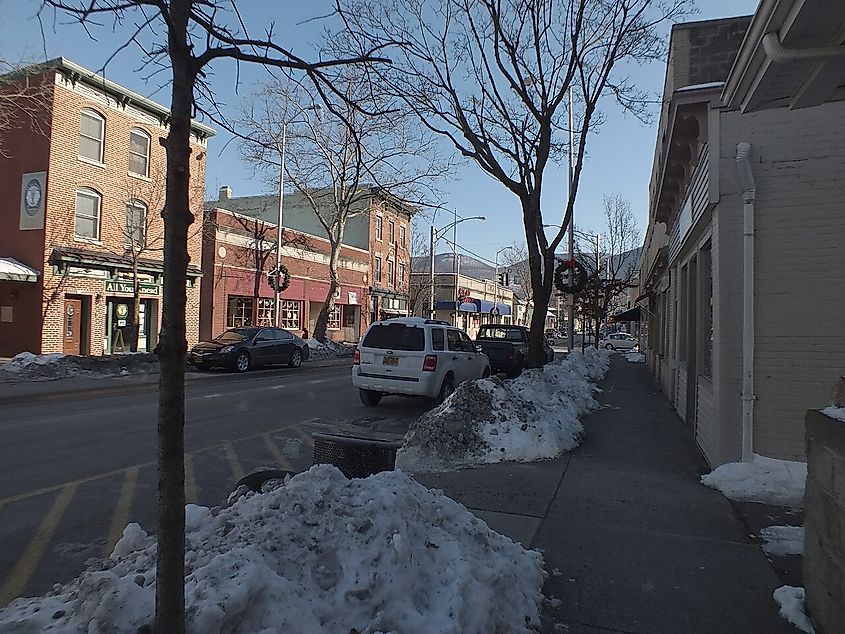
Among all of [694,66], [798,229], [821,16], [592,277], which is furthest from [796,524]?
[592,277]

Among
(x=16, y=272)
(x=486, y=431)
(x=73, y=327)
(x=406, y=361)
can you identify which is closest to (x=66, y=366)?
(x=16, y=272)

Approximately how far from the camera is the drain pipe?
253 inches

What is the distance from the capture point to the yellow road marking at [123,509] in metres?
4.60

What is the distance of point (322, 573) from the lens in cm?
303

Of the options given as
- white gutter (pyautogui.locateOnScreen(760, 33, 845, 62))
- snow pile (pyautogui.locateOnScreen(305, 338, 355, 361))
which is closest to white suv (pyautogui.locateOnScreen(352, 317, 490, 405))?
white gutter (pyautogui.locateOnScreen(760, 33, 845, 62))

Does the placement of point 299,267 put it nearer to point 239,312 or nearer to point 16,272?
point 239,312

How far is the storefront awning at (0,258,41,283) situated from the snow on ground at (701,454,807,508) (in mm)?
21756

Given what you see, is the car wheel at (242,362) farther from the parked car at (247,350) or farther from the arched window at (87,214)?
the arched window at (87,214)

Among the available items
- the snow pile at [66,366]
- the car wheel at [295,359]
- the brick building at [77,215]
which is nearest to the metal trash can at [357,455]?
the snow pile at [66,366]

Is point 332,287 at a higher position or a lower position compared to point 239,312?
higher

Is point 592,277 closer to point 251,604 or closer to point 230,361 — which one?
point 230,361

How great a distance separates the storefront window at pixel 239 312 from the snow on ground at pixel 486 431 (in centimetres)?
2428

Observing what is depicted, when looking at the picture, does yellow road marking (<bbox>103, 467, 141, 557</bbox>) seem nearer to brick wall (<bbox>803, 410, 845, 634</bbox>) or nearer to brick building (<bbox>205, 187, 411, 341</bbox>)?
brick wall (<bbox>803, 410, 845, 634</bbox>)

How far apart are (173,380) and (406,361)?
931 cm
